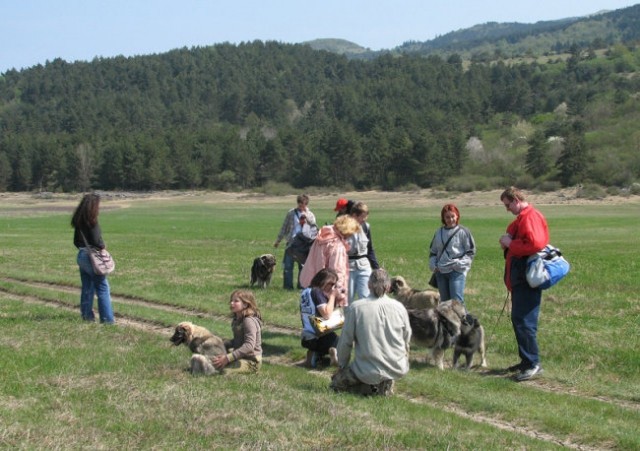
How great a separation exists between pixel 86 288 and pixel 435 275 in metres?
5.90

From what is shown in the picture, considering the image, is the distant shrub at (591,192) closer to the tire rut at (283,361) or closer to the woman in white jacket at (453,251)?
the tire rut at (283,361)

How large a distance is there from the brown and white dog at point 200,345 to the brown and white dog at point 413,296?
378 cm

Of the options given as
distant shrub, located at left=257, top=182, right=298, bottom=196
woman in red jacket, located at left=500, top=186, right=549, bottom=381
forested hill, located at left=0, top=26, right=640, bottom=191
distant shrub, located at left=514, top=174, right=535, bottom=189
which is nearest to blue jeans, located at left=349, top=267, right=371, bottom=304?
woman in red jacket, located at left=500, top=186, right=549, bottom=381

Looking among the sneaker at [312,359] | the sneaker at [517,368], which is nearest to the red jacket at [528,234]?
the sneaker at [517,368]

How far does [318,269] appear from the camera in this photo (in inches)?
409

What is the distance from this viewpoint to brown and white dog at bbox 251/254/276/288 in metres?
17.5

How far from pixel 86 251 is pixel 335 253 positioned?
14.4ft

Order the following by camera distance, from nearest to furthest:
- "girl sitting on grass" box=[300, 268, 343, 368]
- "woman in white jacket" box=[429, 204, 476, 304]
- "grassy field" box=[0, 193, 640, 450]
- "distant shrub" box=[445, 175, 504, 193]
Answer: "grassy field" box=[0, 193, 640, 450], "girl sitting on grass" box=[300, 268, 343, 368], "woman in white jacket" box=[429, 204, 476, 304], "distant shrub" box=[445, 175, 504, 193]

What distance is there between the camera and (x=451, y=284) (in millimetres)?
11547

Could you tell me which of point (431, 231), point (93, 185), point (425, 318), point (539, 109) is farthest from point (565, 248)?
point (539, 109)

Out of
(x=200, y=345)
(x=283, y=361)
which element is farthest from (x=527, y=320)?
(x=200, y=345)

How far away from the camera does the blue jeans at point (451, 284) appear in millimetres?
11508

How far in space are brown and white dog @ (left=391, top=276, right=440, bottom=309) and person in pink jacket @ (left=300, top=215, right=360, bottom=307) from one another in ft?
6.67

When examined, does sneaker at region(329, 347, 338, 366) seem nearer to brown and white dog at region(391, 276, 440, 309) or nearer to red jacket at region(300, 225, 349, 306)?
red jacket at region(300, 225, 349, 306)
